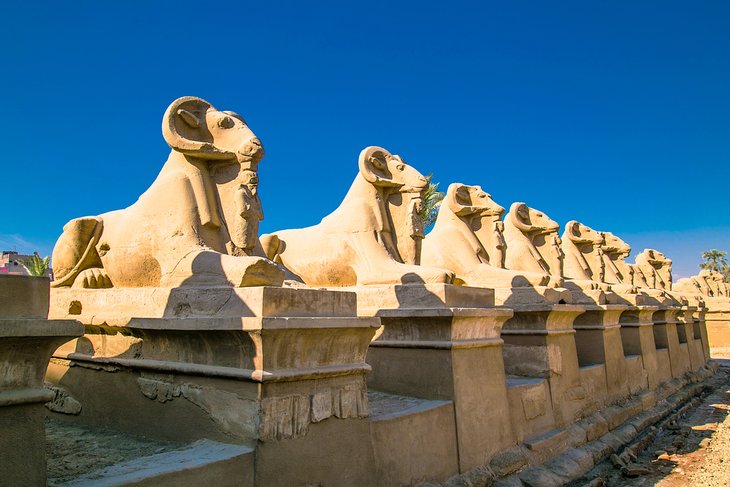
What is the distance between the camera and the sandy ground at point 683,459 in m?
5.25

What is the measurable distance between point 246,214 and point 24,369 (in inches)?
75.0

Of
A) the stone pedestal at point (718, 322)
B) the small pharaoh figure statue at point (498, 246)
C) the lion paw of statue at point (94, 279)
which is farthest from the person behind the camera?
the stone pedestal at point (718, 322)

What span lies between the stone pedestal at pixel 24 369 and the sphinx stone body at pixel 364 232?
3303 mm

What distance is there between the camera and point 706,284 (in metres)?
20.6

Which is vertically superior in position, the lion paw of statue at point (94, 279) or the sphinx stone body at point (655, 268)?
the sphinx stone body at point (655, 268)

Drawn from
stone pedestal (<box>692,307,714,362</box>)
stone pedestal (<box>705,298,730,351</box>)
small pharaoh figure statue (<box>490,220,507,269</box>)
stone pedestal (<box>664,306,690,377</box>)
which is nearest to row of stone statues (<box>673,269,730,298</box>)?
stone pedestal (<box>705,298,730,351</box>)

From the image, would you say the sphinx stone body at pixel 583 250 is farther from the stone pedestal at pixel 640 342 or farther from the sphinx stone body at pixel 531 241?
the sphinx stone body at pixel 531 241

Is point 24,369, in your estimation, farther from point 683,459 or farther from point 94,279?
point 683,459

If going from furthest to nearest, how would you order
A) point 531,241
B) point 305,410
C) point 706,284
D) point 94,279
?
point 706,284 → point 531,241 → point 94,279 → point 305,410

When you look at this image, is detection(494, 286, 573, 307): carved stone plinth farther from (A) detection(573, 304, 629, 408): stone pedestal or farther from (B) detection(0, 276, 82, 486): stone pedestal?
(B) detection(0, 276, 82, 486): stone pedestal

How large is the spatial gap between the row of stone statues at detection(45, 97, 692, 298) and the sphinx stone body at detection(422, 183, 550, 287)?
13mm

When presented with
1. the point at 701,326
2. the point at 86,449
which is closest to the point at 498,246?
the point at 86,449

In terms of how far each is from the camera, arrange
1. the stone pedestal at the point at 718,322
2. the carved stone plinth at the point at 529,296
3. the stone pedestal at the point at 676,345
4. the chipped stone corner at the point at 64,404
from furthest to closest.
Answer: the stone pedestal at the point at 718,322
the stone pedestal at the point at 676,345
the carved stone plinth at the point at 529,296
the chipped stone corner at the point at 64,404

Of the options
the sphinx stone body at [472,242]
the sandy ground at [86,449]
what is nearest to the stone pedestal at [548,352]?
the sphinx stone body at [472,242]
